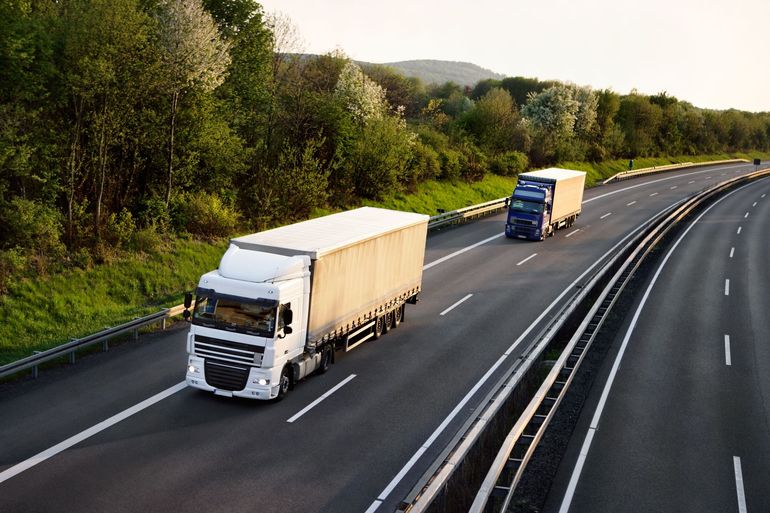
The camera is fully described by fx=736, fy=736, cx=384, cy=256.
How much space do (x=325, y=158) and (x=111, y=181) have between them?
16.3 metres

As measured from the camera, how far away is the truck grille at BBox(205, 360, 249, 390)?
1673 centimetres

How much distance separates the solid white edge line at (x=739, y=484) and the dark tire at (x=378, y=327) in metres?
10.5

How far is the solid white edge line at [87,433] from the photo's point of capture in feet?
44.1

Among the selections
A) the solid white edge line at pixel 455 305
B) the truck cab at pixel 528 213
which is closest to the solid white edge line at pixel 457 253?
the truck cab at pixel 528 213

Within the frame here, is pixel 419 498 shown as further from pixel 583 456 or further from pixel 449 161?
pixel 449 161

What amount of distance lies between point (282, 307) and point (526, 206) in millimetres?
25850

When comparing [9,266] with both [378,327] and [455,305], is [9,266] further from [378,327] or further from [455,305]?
[455,305]

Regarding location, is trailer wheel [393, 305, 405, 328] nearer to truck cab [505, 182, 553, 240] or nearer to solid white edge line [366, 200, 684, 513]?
solid white edge line [366, 200, 684, 513]

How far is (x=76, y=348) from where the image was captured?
19.2m

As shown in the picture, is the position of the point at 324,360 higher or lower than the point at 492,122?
lower

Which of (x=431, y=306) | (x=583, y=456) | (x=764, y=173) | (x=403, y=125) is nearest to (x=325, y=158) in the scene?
(x=403, y=125)

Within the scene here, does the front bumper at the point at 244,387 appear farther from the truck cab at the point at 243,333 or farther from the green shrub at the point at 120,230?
the green shrub at the point at 120,230

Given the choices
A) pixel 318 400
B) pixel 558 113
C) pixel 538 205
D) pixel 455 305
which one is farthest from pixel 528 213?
pixel 558 113

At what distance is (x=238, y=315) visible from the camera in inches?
662
